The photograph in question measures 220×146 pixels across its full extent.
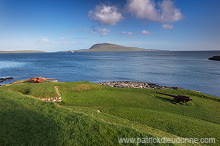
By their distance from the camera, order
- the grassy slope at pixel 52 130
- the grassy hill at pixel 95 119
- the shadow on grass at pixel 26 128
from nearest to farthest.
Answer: the shadow on grass at pixel 26 128
the grassy slope at pixel 52 130
the grassy hill at pixel 95 119

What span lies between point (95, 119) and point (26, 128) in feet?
17.3

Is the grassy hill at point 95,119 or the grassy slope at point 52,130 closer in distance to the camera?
the grassy slope at point 52,130

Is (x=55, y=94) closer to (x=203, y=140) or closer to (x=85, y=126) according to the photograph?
(x=85, y=126)

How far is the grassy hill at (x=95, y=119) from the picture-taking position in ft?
30.7

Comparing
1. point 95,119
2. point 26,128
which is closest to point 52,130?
point 26,128

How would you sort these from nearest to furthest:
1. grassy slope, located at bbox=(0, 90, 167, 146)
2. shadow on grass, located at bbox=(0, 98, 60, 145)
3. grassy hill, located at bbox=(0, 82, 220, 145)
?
shadow on grass, located at bbox=(0, 98, 60, 145) < grassy slope, located at bbox=(0, 90, 167, 146) < grassy hill, located at bbox=(0, 82, 220, 145)

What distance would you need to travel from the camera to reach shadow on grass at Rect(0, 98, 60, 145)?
346 inches

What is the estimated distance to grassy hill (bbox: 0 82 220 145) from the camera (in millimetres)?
9344

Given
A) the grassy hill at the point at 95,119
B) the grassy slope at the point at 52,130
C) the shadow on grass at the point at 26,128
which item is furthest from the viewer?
the grassy hill at the point at 95,119

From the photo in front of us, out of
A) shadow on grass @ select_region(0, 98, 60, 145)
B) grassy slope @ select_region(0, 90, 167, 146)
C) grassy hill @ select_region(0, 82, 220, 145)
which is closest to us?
shadow on grass @ select_region(0, 98, 60, 145)

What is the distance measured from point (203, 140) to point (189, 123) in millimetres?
3097

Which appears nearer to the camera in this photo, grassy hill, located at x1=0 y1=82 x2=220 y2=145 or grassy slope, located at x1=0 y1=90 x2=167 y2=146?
grassy slope, located at x1=0 y1=90 x2=167 y2=146

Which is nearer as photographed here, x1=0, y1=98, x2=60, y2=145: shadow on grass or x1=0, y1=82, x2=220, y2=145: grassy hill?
x1=0, y1=98, x2=60, y2=145: shadow on grass

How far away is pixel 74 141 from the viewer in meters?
8.88
